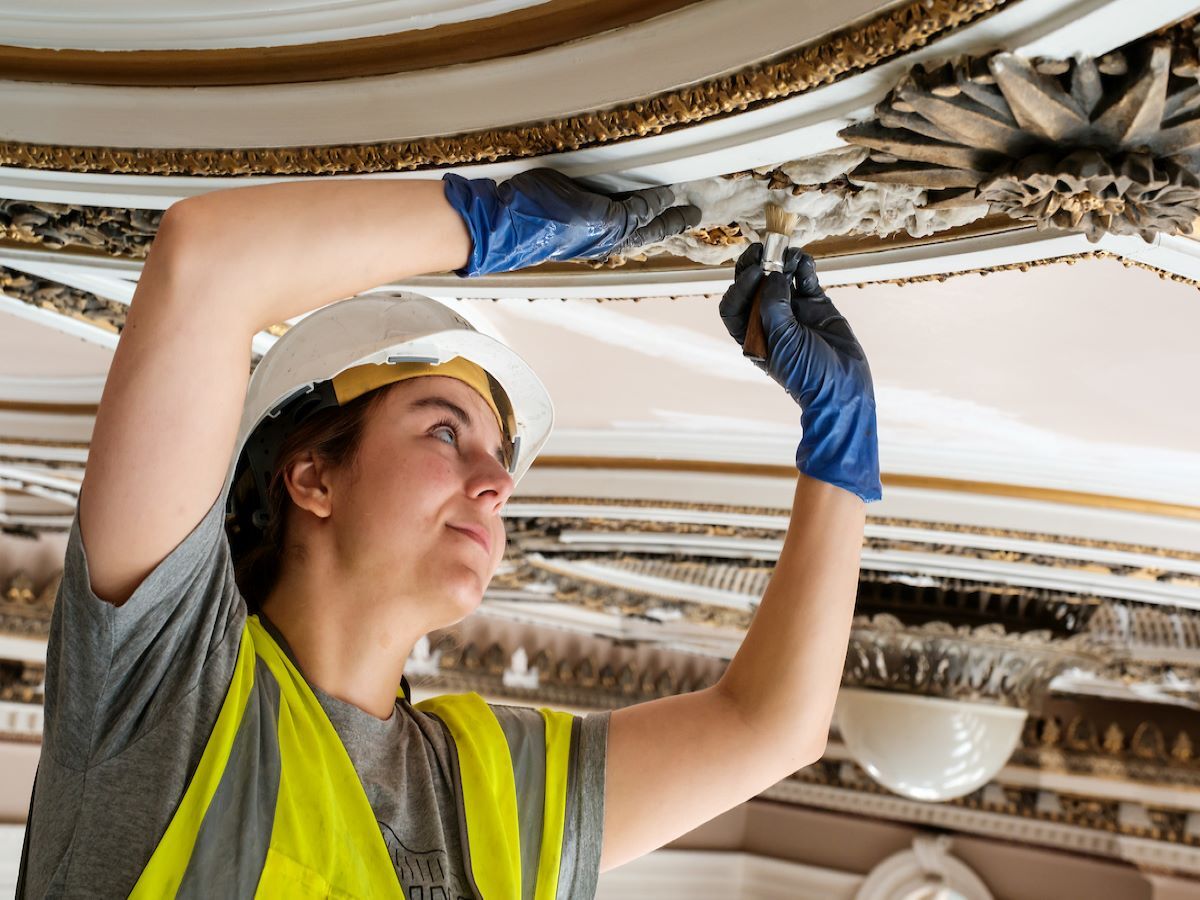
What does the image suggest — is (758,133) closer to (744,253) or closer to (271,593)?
(744,253)

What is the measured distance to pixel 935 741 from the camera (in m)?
4.54

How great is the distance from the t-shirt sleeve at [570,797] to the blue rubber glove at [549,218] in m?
0.51

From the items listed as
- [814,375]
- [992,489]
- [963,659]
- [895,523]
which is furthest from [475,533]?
[963,659]

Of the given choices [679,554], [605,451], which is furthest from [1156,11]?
[679,554]

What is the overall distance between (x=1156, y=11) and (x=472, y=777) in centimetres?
94

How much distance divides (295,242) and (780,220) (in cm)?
63

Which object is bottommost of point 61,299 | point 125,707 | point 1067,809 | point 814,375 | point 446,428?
point 1067,809

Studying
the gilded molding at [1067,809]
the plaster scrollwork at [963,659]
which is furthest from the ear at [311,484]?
the gilded molding at [1067,809]

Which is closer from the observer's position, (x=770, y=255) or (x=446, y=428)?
(x=446, y=428)

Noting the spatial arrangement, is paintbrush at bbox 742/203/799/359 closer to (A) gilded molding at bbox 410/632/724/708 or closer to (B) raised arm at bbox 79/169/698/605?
(B) raised arm at bbox 79/169/698/605

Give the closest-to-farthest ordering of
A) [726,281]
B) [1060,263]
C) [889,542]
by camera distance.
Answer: [1060,263] → [726,281] → [889,542]

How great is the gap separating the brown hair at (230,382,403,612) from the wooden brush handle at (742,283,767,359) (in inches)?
15.9

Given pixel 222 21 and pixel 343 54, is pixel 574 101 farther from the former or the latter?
pixel 222 21

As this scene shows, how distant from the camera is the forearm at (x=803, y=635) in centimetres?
136
